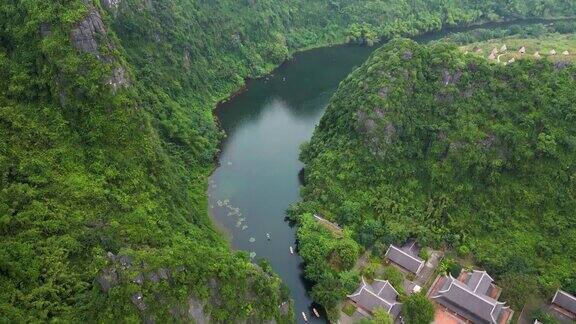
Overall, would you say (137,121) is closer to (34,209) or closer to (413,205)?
(34,209)

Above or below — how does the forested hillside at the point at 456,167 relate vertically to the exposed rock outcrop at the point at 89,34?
above

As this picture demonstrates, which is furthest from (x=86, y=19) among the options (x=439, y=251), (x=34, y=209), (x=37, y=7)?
(x=439, y=251)

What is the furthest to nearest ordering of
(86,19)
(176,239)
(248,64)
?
(248,64) < (86,19) < (176,239)

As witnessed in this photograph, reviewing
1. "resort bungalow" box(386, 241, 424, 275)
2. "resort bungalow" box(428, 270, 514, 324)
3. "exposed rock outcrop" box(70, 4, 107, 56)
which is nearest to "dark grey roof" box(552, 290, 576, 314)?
"resort bungalow" box(428, 270, 514, 324)

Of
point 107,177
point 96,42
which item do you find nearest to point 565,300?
point 107,177

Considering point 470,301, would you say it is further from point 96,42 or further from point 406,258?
point 96,42

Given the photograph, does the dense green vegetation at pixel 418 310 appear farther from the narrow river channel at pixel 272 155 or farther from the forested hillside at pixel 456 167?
the narrow river channel at pixel 272 155

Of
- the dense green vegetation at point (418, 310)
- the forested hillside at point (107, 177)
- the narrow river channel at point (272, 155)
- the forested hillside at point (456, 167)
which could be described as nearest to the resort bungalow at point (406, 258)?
the forested hillside at point (456, 167)
